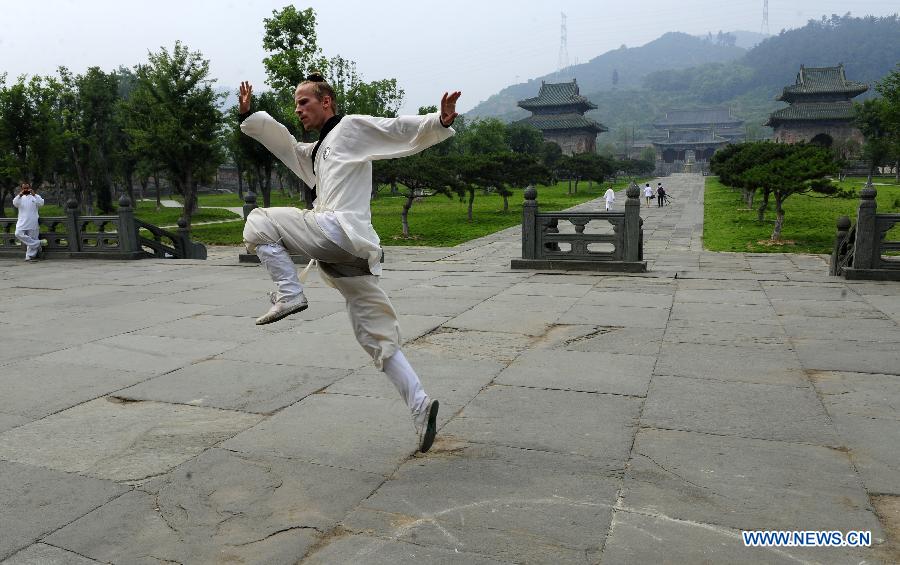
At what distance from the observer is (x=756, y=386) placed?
4.32 metres

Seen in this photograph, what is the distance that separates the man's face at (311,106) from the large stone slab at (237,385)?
1.78 meters

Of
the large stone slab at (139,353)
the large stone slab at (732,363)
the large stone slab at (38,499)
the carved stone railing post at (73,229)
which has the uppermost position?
the carved stone railing post at (73,229)

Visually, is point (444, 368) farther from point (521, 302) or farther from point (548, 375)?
point (521, 302)

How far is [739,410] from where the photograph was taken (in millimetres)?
3852

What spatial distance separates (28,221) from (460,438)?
13492 mm

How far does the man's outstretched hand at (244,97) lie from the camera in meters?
3.38

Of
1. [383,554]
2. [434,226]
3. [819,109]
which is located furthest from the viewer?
[819,109]

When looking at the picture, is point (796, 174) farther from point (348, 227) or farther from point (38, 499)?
point (38, 499)

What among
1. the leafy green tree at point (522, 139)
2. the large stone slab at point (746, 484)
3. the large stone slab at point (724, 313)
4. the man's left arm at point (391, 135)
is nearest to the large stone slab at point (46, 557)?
the man's left arm at point (391, 135)

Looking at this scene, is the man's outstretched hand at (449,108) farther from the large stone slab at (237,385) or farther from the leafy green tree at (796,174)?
the leafy green tree at (796,174)

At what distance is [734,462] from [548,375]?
1.67 meters

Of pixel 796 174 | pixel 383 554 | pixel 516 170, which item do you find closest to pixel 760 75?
pixel 516 170

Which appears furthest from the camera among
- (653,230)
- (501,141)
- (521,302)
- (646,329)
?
(501,141)

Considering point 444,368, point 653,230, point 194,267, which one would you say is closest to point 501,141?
point 653,230
